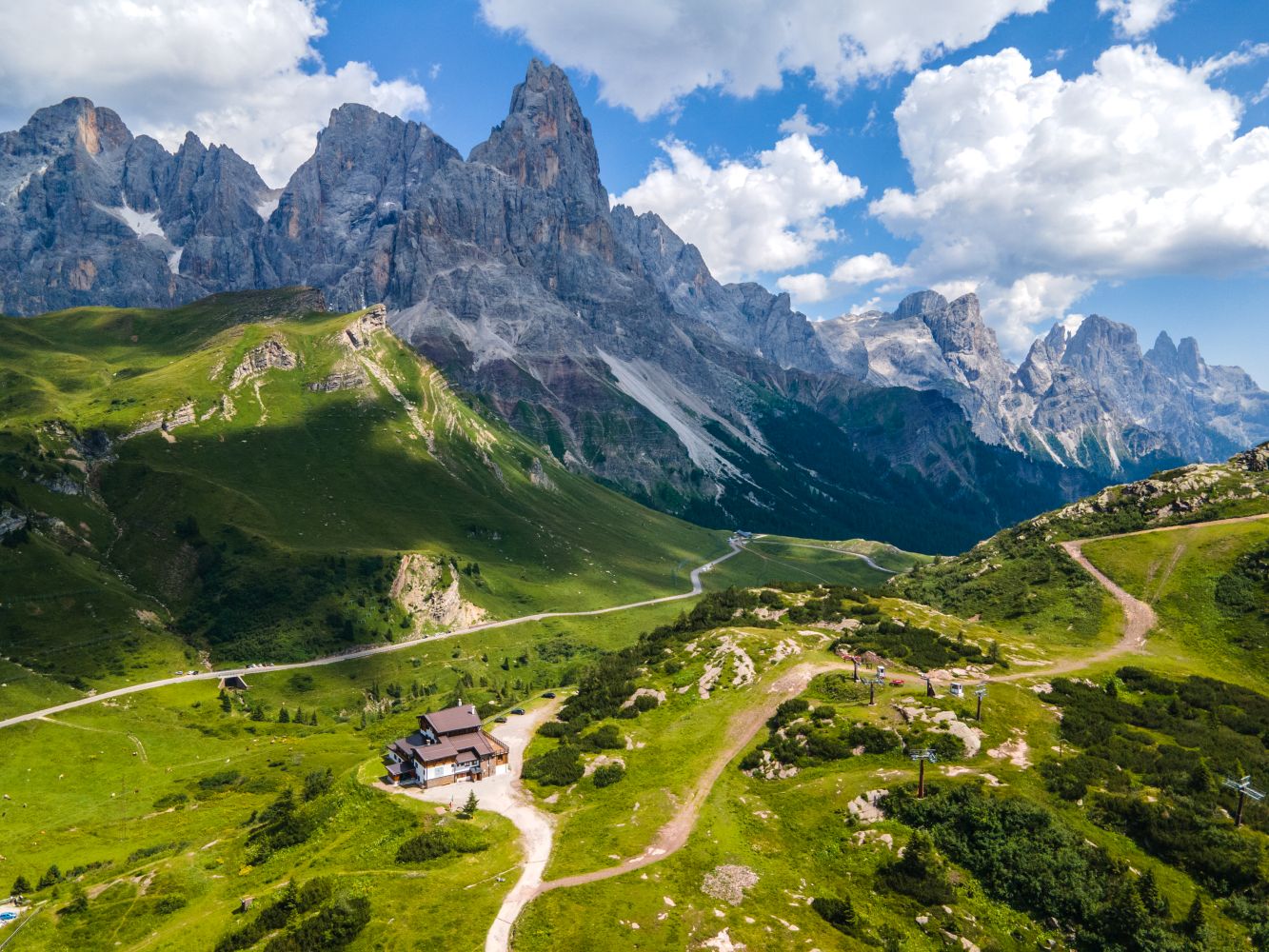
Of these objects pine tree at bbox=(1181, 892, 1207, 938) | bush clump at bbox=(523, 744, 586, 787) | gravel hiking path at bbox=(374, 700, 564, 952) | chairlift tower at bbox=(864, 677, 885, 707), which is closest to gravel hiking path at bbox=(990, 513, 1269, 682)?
chairlift tower at bbox=(864, 677, 885, 707)

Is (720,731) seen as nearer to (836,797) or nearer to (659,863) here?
(836,797)

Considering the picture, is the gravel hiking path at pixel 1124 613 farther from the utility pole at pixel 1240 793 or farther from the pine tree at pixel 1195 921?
the pine tree at pixel 1195 921

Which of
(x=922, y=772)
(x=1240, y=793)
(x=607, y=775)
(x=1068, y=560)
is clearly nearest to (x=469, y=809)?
(x=607, y=775)

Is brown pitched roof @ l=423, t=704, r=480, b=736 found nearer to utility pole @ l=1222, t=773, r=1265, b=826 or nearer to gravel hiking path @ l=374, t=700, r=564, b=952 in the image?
gravel hiking path @ l=374, t=700, r=564, b=952

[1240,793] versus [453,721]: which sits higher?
[1240,793]

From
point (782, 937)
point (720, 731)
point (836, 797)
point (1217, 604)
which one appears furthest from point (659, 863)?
point (1217, 604)

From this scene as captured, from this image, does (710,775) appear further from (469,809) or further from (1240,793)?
(1240,793)
